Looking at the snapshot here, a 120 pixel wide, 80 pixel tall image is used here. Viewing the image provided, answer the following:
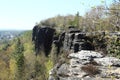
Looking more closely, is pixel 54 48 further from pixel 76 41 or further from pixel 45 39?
pixel 76 41

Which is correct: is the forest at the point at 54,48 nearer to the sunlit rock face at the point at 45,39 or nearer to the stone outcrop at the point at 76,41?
the stone outcrop at the point at 76,41

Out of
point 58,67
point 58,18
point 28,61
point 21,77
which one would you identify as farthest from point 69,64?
point 58,18

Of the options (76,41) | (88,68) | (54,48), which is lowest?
(54,48)

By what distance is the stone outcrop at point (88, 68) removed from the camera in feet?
47.9

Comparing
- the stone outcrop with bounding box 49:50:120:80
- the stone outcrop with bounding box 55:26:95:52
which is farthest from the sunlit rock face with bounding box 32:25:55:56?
the stone outcrop with bounding box 49:50:120:80

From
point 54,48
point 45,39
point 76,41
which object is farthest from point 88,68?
point 45,39

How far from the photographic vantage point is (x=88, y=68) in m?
15.3

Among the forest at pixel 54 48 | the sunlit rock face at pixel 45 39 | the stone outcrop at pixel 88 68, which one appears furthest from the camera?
the sunlit rock face at pixel 45 39

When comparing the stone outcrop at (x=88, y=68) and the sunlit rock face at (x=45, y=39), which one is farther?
the sunlit rock face at (x=45, y=39)

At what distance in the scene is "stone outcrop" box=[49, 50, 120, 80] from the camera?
14.6m

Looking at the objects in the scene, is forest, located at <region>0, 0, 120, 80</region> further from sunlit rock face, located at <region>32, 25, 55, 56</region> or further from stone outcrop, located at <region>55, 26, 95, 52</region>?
sunlit rock face, located at <region>32, 25, 55, 56</region>

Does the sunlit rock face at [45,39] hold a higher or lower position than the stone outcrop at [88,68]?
lower

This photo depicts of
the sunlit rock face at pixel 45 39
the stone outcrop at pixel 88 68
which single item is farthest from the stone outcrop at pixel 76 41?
the sunlit rock face at pixel 45 39

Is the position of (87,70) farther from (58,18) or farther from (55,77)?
(58,18)
